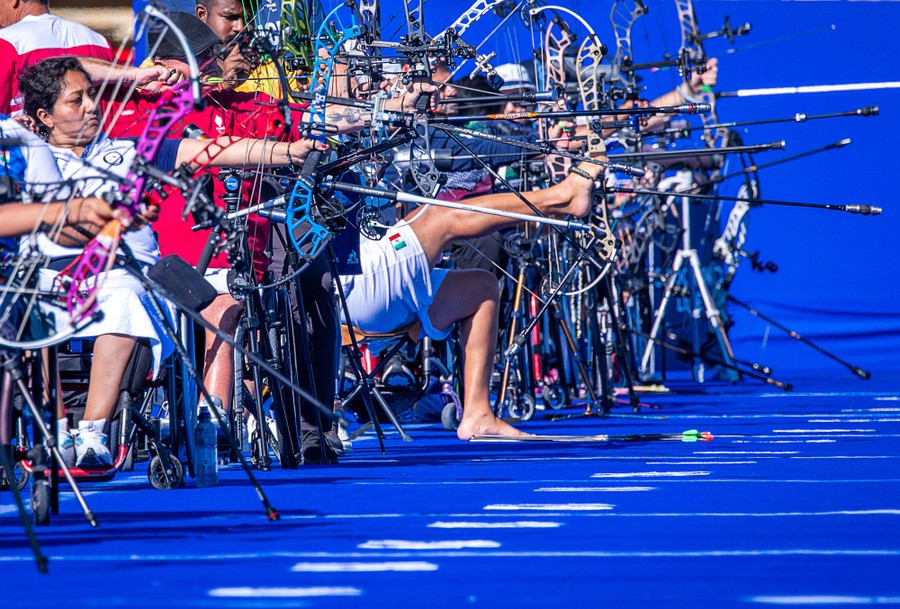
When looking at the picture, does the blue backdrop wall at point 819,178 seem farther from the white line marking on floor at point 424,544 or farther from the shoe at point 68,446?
the white line marking on floor at point 424,544

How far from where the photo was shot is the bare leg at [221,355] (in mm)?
4551

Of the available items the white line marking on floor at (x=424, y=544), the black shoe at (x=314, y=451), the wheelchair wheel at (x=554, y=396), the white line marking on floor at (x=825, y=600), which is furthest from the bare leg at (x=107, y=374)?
the wheelchair wheel at (x=554, y=396)

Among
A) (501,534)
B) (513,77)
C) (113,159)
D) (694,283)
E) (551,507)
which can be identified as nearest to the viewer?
(501,534)

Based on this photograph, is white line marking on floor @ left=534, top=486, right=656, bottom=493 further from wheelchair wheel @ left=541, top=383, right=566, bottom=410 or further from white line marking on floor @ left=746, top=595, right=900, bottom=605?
wheelchair wheel @ left=541, top=383, right=566, bottom=410

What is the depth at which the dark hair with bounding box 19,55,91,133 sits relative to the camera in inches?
149

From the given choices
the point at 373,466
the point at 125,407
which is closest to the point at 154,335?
the point at 125,407

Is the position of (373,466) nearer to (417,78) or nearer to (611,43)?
(417,78)

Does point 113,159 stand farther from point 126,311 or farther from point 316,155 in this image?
point 316,155

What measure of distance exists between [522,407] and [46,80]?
332cm

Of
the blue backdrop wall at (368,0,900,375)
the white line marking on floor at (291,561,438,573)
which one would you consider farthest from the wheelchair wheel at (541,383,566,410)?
the white line marking on floor at (291,561,438,573)

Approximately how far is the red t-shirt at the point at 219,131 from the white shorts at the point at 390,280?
0.71 m

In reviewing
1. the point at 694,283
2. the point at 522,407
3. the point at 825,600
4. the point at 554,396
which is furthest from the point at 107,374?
the point at 694,283

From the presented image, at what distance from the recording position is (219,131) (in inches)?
A: 182

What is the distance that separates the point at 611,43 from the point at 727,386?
2764mm
